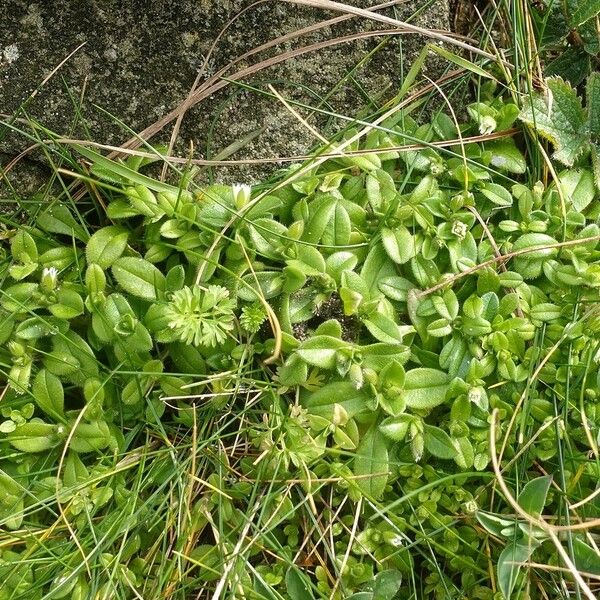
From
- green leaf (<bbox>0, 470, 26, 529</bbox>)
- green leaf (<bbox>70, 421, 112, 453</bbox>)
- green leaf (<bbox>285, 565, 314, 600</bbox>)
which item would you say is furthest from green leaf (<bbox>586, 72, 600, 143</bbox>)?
green leaf (<bbox>0, 470, 26, 529</bbox>)

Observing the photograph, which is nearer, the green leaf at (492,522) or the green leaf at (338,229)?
the green leaf at (492,522)

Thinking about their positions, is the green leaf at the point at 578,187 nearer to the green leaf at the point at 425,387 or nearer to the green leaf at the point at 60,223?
the green leaf at the point at 425,387

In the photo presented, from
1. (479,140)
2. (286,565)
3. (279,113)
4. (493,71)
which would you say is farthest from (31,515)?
(493,71)

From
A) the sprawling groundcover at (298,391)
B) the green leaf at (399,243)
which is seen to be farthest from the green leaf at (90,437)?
the green leaf at (399,243)

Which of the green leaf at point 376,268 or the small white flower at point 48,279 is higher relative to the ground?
the small white flower at point 48,279

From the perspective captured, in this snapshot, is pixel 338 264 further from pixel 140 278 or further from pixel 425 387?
pixel 140 278

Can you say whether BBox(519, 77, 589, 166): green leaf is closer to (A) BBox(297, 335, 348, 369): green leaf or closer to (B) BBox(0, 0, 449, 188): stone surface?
(B) BBox(0, 0, 449, 188): stone surface
